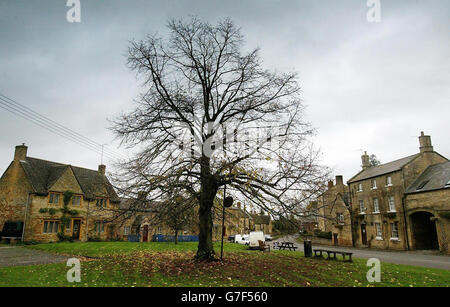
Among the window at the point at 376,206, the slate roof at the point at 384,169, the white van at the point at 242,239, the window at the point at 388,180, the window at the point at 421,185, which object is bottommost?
the white van at the point at 242,239

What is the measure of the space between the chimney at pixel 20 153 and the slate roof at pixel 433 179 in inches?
1930

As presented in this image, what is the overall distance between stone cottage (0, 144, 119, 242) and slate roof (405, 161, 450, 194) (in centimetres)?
3607

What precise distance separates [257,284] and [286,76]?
10502mm

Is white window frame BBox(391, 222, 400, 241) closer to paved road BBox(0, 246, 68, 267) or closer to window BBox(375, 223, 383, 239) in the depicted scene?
window BBox(375, 223, 383, 239)

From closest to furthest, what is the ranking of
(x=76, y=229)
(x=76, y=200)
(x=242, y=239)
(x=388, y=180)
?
(x=388, y=180), (x=76, y=229), (x=76, y=200), (x=242, y=239)

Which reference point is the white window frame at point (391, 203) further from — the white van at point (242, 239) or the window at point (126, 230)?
the window at point (126, 230)

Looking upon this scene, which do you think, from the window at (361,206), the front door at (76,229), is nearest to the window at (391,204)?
the window at (361,206)

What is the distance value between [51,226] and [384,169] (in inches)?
1800

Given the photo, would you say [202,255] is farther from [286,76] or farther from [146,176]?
[286,76]

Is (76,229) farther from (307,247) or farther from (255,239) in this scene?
(307,247)

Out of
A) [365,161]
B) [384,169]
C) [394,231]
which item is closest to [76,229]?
[394,231]

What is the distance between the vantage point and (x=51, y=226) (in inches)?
1364

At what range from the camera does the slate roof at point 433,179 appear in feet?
96.6
